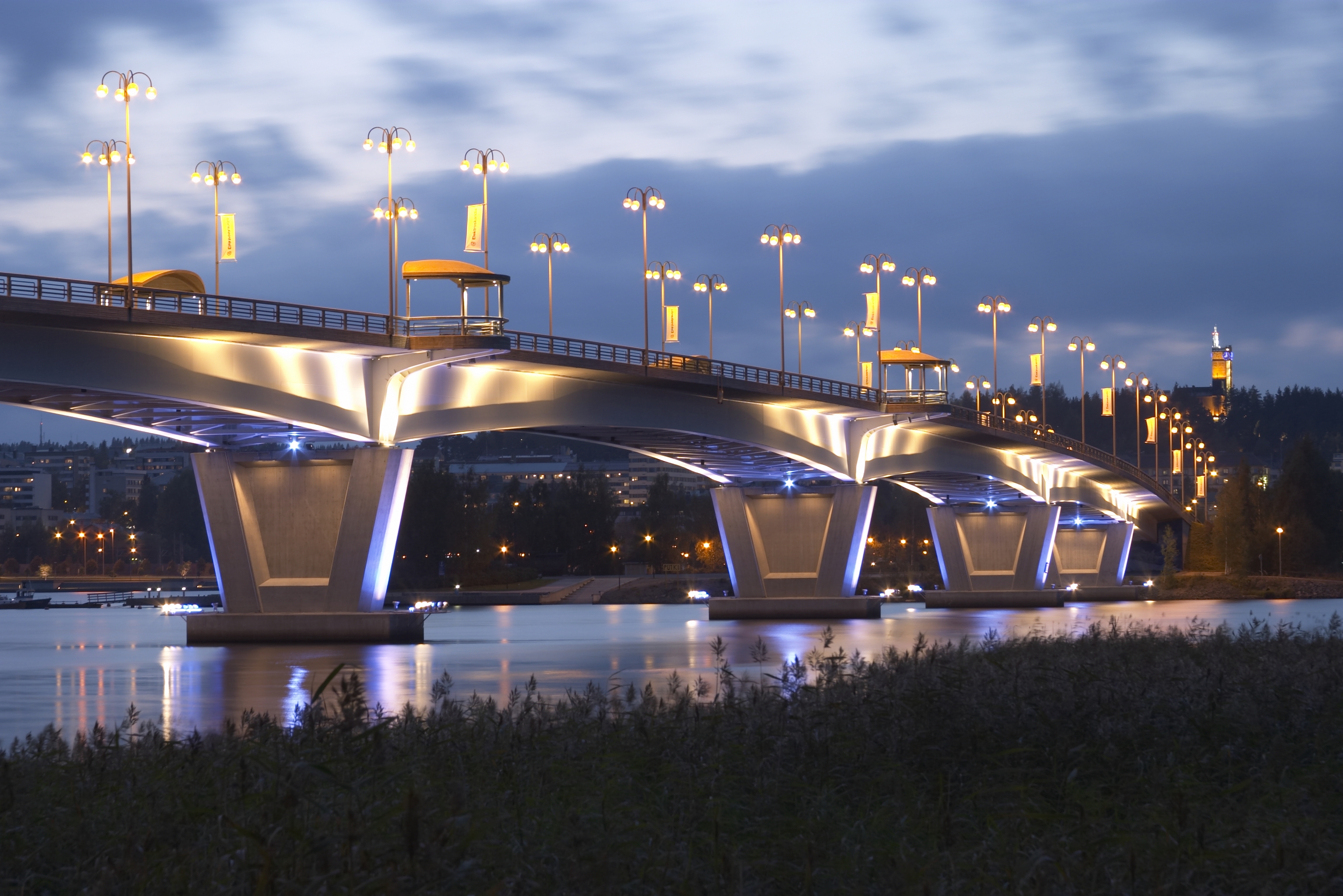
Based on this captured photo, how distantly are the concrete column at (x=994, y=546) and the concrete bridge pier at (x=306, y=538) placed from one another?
68.0 meters

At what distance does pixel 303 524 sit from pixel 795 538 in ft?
116

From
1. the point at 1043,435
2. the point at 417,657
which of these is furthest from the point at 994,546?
the point at 417,657

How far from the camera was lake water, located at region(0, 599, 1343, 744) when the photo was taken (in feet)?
96.7

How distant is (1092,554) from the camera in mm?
145250

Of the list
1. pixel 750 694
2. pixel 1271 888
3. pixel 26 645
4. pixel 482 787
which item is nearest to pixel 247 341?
pixel 26 645

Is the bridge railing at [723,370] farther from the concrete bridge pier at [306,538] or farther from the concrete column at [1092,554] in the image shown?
the concrete column at [1092,554]

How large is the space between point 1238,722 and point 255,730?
8388 mm

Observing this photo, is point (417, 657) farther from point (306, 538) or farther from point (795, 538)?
point (795, 538)

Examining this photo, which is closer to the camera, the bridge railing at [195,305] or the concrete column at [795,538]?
the bridge railing at [195,305]

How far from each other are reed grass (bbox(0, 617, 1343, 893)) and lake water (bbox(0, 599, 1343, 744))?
12.4 ft

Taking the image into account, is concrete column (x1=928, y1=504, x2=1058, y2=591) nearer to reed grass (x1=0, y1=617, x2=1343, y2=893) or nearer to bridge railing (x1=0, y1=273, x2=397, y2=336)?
bridge railing (x1=0, y1=273, x2=397, y2=336)

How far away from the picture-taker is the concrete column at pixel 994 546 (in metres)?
113

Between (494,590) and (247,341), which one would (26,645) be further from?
(494,590)

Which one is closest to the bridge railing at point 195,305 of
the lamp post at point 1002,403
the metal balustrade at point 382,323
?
the metal balustrade at point 382,323
